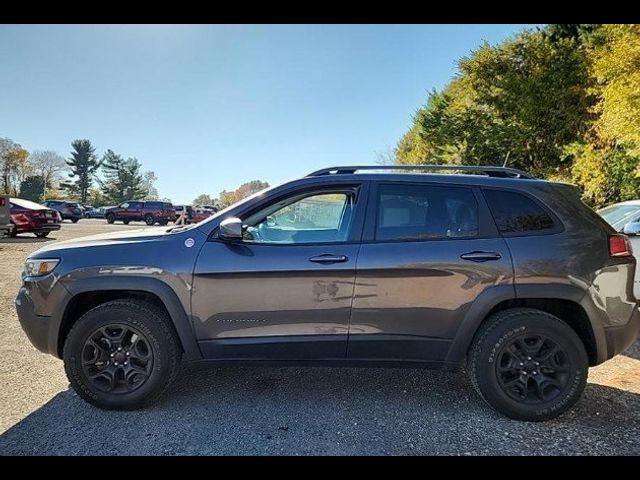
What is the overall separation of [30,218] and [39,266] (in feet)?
45.5

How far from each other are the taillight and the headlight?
4188 millimetres

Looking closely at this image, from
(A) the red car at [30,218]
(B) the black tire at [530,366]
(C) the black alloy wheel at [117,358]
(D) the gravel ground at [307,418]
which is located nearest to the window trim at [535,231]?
(B) the black tire at [530,366]

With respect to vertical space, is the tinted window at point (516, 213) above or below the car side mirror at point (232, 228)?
above

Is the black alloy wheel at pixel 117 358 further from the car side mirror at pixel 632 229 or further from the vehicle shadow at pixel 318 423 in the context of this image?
the car side mirror at pixel 632 229

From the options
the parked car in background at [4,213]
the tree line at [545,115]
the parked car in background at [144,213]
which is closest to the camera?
the parked car in background at [4,213]

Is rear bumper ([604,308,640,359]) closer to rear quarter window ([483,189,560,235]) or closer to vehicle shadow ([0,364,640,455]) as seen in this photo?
vehicle shadow ([0,364,640,455])

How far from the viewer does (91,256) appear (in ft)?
9.22

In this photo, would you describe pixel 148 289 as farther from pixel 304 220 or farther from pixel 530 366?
pixel 530 366

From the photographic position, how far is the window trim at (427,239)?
2818mm

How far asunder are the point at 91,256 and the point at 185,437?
148cm

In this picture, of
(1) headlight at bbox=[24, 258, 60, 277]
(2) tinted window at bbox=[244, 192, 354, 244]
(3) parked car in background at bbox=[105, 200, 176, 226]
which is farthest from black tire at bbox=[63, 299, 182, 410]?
(3) parked car in background at bbox=[105, 200, 176, 226]

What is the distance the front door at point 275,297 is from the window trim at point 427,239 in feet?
0.32
